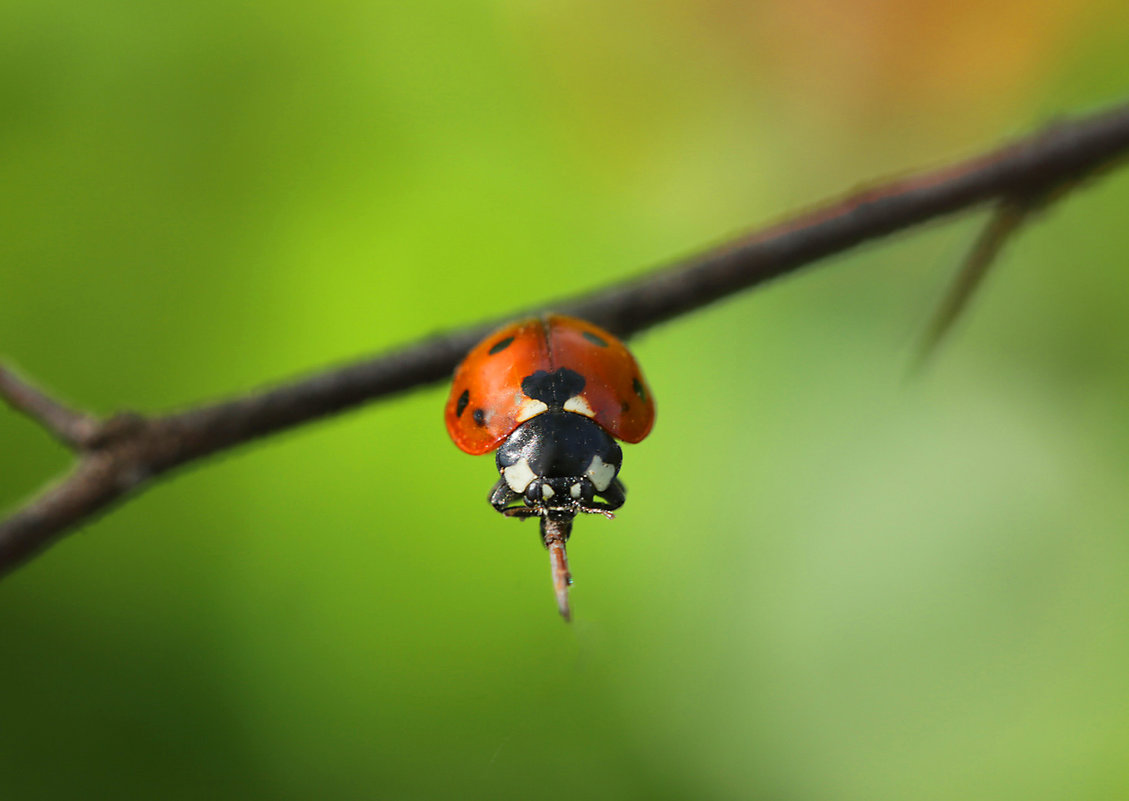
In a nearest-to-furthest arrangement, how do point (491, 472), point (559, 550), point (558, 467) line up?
1. point (559, 550)
2. point (558, 467)
3. point (491, 472)

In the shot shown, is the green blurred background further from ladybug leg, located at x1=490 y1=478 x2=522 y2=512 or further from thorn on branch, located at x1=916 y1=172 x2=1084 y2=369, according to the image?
ladybug leg, located at x1=490 y1=478 x2=522 y2=512

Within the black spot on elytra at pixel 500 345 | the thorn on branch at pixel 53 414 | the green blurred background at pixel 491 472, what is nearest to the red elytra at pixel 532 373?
the black spot on elytra at pixel 500 345

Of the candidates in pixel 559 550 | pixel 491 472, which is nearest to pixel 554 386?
pixel 559 550

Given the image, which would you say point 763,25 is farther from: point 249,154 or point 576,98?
point 249,154

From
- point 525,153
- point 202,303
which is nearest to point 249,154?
point 202,303

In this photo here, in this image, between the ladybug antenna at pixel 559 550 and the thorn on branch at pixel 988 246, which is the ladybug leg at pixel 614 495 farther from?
the thorn on branch at pixel 988 246

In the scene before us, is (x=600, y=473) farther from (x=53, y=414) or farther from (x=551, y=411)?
(x=53, y=414)

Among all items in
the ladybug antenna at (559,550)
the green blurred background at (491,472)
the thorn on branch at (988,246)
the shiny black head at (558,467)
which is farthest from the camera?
the green blurred background at (491,472)
